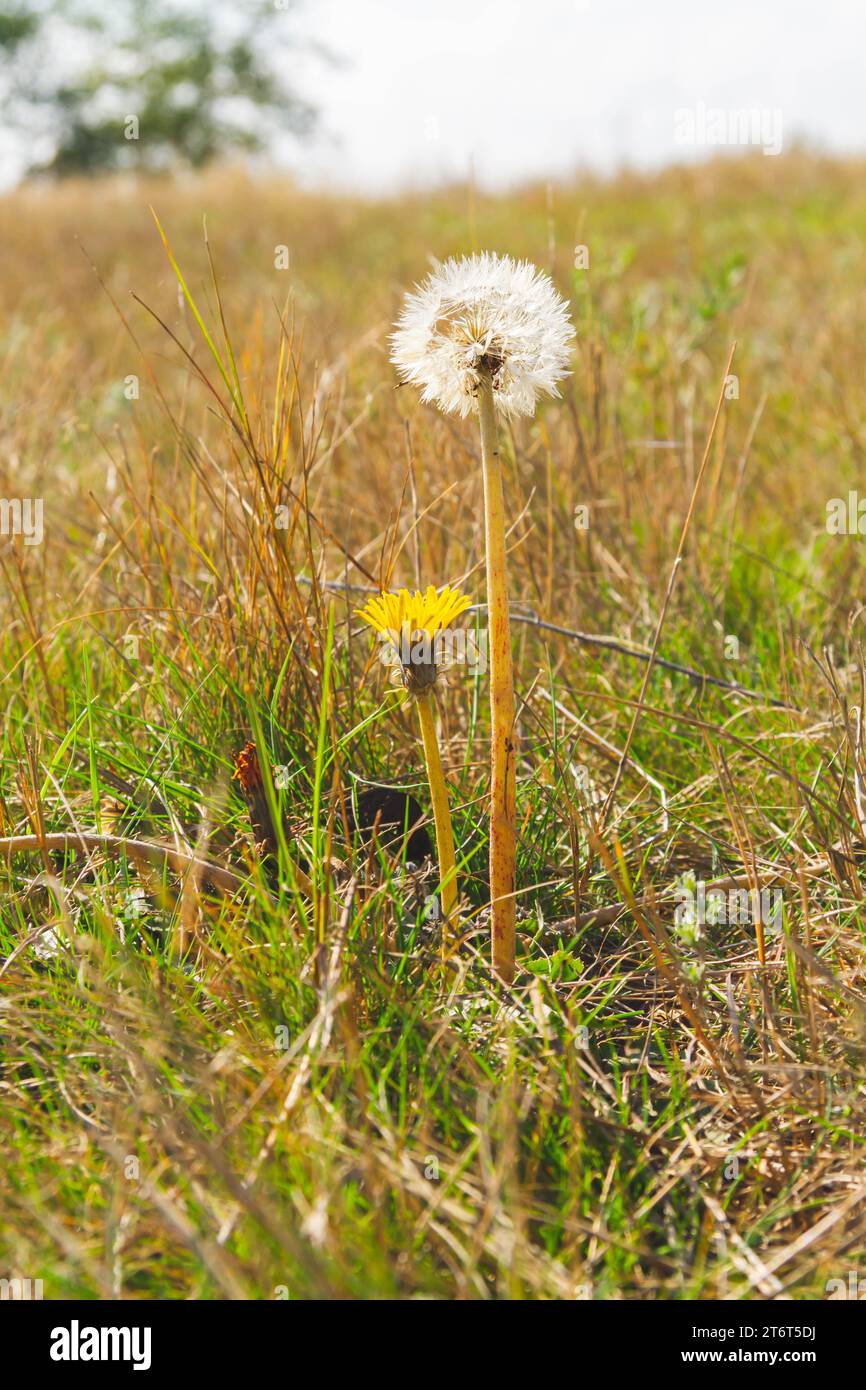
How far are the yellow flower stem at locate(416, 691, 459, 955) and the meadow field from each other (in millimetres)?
57

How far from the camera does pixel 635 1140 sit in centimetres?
142

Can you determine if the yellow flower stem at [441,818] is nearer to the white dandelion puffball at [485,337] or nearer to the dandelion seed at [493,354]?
the dandelion seed at [493,354]

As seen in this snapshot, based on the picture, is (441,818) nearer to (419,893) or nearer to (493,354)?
(419,893)

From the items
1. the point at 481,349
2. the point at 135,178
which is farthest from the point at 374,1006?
the point at 135,178

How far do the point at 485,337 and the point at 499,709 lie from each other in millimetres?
483

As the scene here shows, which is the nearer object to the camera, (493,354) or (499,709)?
(493,354)

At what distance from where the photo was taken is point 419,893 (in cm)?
173

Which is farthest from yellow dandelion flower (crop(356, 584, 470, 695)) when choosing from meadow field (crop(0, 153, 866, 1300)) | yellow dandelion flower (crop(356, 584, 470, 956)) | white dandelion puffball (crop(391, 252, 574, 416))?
white dandelion puffball (crop(391, 252, 574, 416))

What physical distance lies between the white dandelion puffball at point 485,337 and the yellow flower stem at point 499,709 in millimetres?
37

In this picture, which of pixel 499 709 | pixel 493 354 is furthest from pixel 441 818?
pixel 493 354

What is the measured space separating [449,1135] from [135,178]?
16.4 meters

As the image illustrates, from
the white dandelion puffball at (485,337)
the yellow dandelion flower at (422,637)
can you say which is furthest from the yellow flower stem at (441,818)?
the white dandelion puffball at (485,337)

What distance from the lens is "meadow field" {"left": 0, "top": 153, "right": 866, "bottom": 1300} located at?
1.26 m

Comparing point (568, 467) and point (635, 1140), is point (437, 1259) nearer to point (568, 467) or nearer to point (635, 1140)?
point (635, 1140)
